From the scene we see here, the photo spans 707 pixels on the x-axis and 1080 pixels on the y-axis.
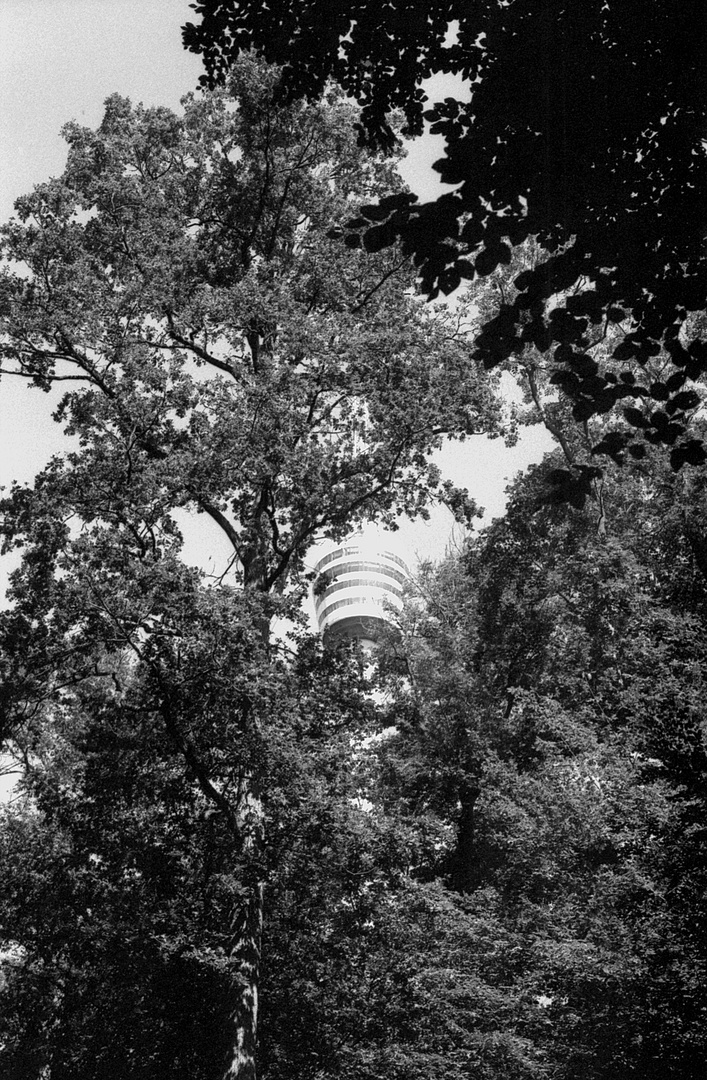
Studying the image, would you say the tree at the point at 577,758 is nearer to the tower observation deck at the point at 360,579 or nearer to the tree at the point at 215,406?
the tree at the point at 215,406

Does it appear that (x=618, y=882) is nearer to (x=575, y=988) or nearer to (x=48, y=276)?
(x=575, y=988)

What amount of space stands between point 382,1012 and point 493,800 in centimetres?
624

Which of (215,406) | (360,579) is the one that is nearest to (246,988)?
(215,406)

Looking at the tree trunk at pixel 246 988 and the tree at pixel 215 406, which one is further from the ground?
the tree at pixel 215 406

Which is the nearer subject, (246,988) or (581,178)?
(581,178)

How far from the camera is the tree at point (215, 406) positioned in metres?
13.3

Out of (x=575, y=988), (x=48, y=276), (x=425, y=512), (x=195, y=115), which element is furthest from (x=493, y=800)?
(x=195, y=115)

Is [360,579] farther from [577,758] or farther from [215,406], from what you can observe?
[215,406]

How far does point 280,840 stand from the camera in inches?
531

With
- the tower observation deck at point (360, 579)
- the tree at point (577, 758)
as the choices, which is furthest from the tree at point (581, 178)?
the tower observation deck at point (360, 579)

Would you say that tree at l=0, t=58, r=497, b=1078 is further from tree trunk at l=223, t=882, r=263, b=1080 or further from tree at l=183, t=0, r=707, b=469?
tree at l=183, t=0, r=707, b=469

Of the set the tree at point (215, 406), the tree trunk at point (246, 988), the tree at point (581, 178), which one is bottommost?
the tree trunk at point (246, 988)

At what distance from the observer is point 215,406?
1492 centimetres

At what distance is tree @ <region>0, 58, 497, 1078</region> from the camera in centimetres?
1330
